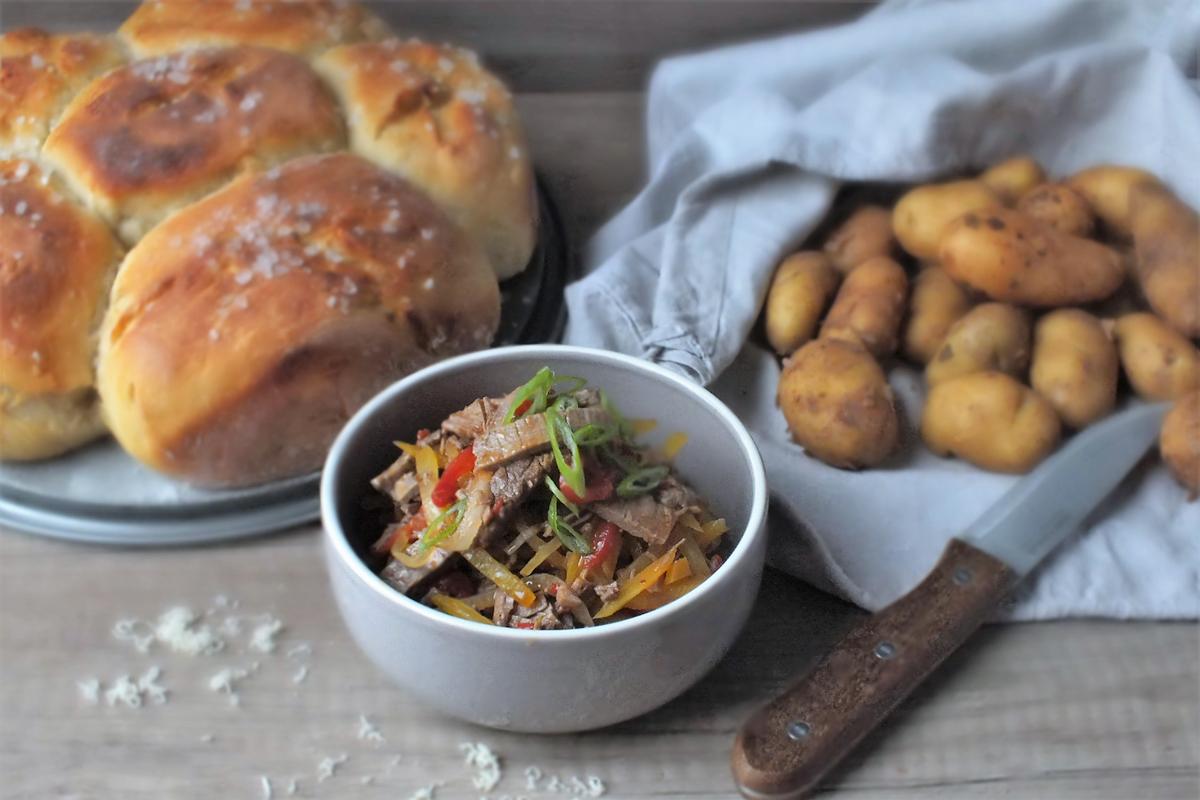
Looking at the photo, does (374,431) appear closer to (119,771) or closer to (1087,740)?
(119,771)

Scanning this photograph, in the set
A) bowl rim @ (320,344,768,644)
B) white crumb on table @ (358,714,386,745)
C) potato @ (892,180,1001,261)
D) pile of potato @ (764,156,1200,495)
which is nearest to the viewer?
bowl rim @ (320,344,768,644)

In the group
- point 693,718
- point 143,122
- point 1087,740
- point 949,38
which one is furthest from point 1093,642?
point 143,122

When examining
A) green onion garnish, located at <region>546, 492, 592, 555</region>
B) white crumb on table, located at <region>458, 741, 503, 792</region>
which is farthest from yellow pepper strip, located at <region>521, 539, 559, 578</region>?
white crumb on table, located at <region>458, 741, 503, 792</region>

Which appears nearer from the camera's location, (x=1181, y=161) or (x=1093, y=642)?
(x=1093, y=642)

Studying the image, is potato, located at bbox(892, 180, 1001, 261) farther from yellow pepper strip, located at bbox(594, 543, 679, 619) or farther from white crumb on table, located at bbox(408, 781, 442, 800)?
white crumb on table, located at bbox(408, 781, 442, 800)

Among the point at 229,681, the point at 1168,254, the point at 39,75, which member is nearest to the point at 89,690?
the point at 229,681

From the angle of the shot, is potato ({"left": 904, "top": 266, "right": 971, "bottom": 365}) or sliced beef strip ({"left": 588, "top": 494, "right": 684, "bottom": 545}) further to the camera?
potato ({"left": 904, "top": 266, "right": 971, "bottom": 365})
